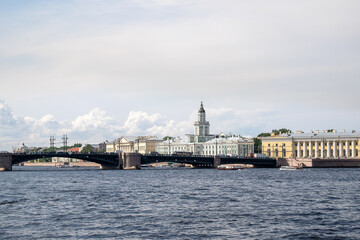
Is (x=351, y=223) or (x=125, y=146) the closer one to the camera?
(x=351, y=223)

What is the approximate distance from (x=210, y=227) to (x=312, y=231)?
4107 millimetres

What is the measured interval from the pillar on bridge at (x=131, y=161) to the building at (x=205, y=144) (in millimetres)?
44989

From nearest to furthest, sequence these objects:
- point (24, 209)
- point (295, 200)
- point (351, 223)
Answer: point (351, 223) < point (24, 209) < point (295, 200)

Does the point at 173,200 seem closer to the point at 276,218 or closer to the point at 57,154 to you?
the point at 276,218

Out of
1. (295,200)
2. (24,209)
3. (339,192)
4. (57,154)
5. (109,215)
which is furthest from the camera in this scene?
(57,154)

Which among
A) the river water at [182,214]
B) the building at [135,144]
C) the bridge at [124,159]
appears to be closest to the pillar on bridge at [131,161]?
the bridge at [124,159]

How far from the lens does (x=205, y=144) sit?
155250 millimetres

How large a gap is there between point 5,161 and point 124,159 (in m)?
17.1

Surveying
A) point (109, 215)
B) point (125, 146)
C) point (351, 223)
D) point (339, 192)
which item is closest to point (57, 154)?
point (339, 192)

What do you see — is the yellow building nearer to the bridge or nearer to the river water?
the bridge

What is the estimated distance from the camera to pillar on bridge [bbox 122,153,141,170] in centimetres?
9788

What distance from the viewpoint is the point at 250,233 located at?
2600cm

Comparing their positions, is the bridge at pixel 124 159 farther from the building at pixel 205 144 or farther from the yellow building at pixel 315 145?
the building at pixel 205 144

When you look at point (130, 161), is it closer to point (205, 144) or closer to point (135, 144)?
point (205, 144)
